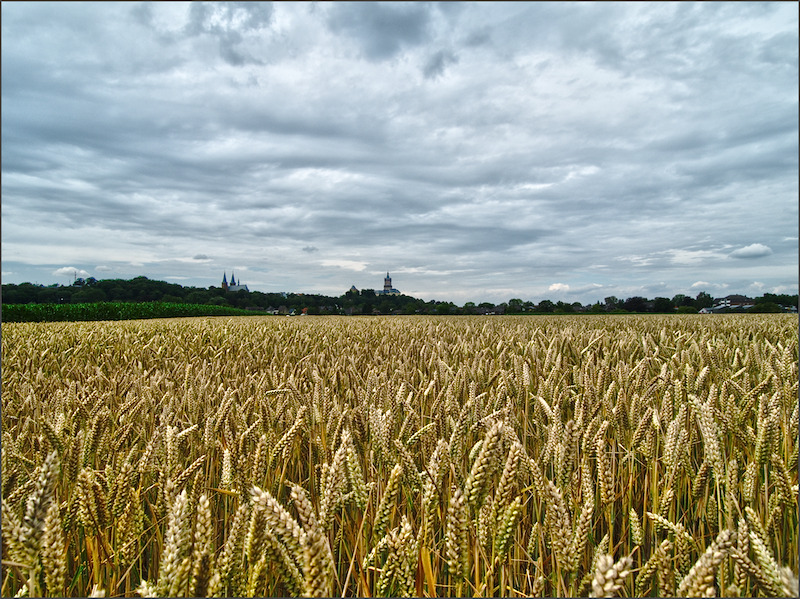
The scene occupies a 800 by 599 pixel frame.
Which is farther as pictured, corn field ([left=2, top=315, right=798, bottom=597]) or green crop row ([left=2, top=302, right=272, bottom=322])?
green crop row ([left=2, top=302, right=272, bottom=322])

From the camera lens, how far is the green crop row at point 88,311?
61.4 ft

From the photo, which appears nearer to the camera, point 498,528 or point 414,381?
point 498,528

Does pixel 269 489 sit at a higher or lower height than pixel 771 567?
lower

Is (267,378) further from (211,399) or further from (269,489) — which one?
(269,489)

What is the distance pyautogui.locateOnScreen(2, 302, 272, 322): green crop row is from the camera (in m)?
18.7

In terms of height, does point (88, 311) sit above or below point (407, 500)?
above

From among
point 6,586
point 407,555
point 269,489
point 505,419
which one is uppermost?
point 505,419

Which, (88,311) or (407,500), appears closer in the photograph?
(407,500)

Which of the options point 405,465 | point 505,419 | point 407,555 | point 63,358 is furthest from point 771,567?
point 63,358

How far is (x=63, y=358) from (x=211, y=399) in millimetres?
2963

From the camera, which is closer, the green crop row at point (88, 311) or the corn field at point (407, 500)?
the corn field at point (407, 500)

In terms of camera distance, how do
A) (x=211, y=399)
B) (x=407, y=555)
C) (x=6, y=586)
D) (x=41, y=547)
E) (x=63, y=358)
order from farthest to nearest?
(x=63, y=358) < (x=211, y=399) < (x=6, y=586) < (x=407, y=555) < (x=41, y=547)

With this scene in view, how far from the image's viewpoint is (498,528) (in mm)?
1024

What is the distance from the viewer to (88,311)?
73.2ft
